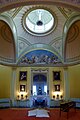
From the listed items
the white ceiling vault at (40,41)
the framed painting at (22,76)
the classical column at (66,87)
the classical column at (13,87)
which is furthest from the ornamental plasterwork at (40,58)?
the classical column at (66,87)

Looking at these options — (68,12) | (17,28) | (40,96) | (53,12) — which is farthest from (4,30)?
(40,96)

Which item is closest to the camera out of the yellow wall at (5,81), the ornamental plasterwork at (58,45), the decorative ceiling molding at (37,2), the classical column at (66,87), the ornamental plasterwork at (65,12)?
the decorative ceiling molding at (37,2)

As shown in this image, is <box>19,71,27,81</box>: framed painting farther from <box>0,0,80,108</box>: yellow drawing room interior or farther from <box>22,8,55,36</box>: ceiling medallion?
<box>22,8,55,36</box>: ceiling medallion

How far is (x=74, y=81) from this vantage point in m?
17.0

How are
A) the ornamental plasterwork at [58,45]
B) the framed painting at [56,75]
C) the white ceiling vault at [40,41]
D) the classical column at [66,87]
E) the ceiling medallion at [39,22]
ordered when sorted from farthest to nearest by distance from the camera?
the ornamental plasterwork at [58,45]
the framed painting at [56,75]
the ceiling medallion at [39,22]
the classical column at [66,87]
the white ceiling vault at [40,41]

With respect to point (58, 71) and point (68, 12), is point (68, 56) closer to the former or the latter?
point (58, 71)

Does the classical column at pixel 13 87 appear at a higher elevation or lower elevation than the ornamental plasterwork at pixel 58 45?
lower

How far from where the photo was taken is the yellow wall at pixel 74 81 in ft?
54.8

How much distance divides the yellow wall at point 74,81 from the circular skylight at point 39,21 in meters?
4.68

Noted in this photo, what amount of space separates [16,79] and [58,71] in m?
4.36

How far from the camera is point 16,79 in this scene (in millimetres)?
17828

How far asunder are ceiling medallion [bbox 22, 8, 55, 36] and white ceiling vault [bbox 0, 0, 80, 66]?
0.94 feet

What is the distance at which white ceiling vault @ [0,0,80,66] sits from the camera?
51.3ft

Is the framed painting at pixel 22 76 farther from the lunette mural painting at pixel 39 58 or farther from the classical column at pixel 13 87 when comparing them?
the lunette mural painting at pixel 39 58
